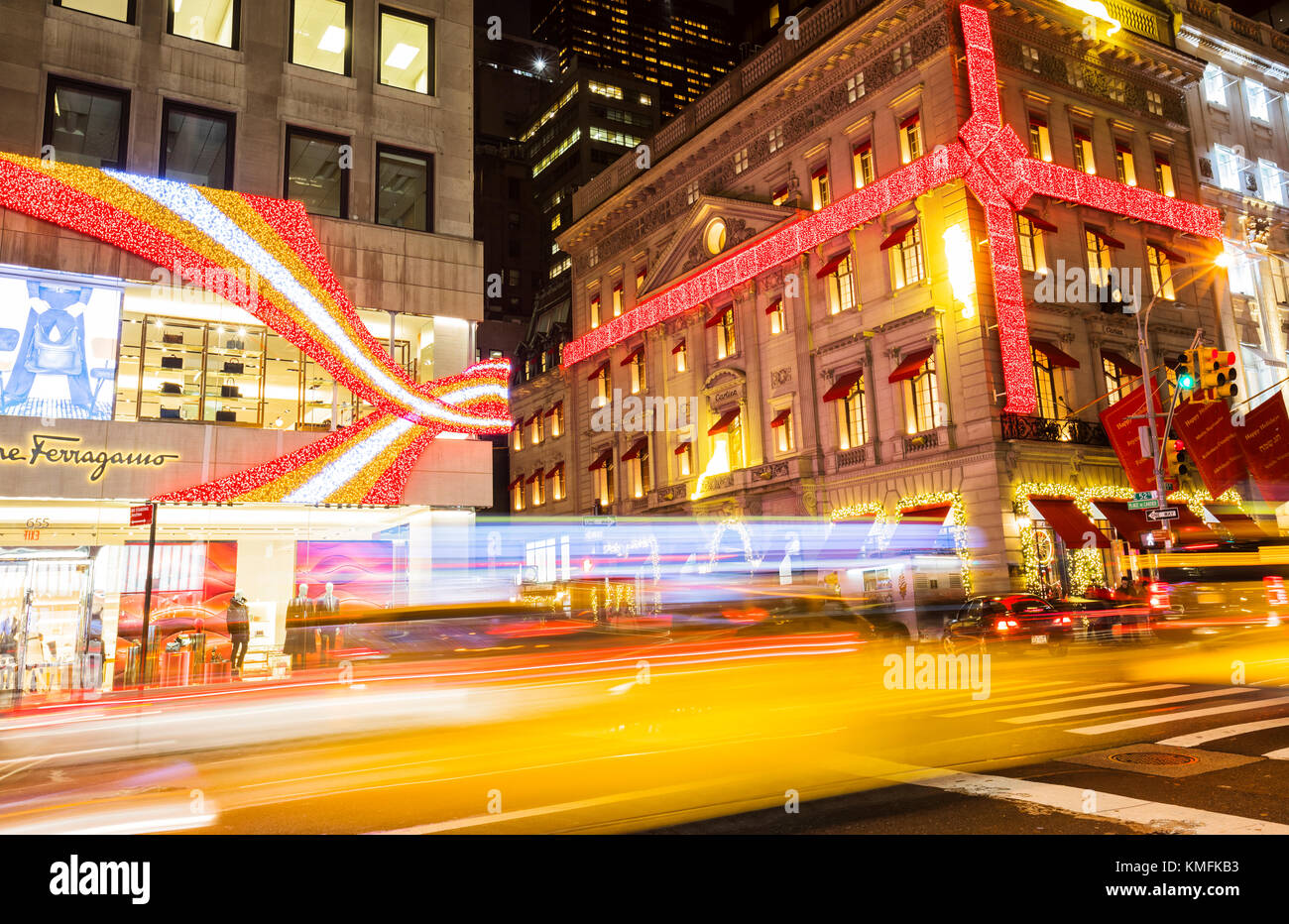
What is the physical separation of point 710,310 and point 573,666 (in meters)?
34.0

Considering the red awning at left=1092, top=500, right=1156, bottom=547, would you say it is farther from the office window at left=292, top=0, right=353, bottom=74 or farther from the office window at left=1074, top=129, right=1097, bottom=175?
the office window at left=292, top=0, right=353, bottom=74

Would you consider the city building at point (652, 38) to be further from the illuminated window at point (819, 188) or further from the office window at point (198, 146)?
the office window at point (198, 146)

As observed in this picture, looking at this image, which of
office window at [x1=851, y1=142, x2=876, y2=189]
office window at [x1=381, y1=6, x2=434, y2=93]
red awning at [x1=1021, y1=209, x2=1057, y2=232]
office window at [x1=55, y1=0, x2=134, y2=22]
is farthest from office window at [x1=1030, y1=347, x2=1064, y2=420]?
office window at [x1=55, y1=0, x2=134, y2=22]

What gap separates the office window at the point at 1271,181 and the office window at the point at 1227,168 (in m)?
1.95

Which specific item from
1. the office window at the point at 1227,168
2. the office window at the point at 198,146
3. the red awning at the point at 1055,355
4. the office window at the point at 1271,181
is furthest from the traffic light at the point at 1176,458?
the office window at the point at 198,146

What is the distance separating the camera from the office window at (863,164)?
118 ft

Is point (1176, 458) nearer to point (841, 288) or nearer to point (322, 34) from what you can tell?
point (841, 288)

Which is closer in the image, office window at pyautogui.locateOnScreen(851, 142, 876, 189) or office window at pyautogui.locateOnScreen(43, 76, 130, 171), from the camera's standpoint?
office window at pyautogui.locateOnScreen(43, 76, 130, 171)

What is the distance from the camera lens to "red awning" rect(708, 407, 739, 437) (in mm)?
41531

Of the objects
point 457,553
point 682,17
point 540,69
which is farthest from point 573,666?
point 682,17

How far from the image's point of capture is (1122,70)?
37.4m

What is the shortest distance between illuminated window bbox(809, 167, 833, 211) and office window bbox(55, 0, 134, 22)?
1017 inches

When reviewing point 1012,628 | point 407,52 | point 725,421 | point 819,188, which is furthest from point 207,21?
point 1012,628
